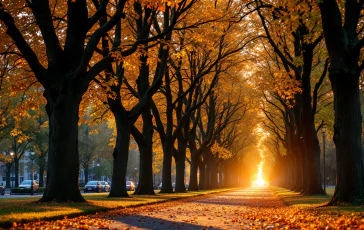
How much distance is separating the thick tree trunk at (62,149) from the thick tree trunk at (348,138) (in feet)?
28.5

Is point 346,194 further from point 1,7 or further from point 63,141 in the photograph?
point 1,7

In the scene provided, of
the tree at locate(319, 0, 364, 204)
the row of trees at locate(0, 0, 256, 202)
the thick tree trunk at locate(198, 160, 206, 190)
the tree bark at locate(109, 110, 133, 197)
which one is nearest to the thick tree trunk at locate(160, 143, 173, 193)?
the row of trees at locate(0, 0, 256, 202)

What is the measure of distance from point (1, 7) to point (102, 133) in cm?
6926

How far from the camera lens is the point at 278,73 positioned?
19203mm

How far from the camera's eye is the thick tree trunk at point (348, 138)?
1349 centimetres

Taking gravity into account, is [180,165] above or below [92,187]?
above

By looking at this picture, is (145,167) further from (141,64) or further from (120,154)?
(141,64)

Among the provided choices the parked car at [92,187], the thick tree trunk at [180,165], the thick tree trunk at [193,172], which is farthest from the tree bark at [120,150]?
the parked car at [92,187]

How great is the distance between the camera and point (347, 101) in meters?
13.6

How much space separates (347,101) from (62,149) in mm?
9384

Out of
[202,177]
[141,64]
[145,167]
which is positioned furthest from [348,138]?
[202,177]

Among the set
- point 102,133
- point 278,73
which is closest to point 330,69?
point 278,73

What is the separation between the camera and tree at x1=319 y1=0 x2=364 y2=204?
13219 millimetres

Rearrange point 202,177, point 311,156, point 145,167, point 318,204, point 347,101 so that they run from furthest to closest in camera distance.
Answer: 1. point 202,177
2. point 145,167
3. point 311,156
4. point 318,204
5. point 347,101
